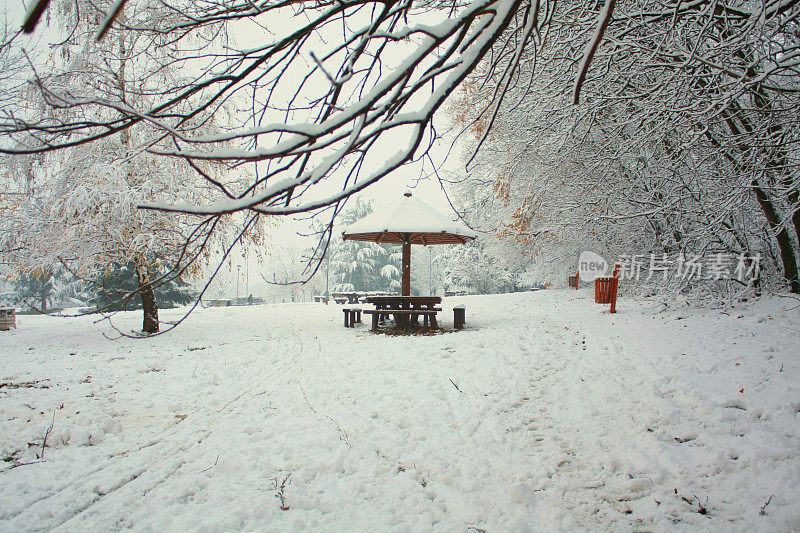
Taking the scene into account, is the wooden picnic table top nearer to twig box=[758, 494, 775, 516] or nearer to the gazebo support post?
the gazebo support post

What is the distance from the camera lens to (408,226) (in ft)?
29.8

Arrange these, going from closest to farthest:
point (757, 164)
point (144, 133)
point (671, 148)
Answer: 1. point (757, 164)
2. point (671, 148)
3. point (144, 133)

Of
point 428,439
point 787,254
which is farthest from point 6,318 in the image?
point 787,254

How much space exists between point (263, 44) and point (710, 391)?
489 cm

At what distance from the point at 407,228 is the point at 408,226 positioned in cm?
10

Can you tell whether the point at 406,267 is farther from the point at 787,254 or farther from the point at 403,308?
the point at 787,254

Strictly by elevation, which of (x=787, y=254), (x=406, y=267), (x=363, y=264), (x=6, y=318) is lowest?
(x=6, y=318)

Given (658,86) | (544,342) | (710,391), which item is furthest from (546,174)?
(710,391)

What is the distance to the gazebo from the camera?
9078 millimetres

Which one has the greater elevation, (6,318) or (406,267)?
(406,267)

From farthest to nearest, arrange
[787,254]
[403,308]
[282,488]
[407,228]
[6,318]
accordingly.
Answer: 1. [6,318]
2. [403,308]
3. [407,228]
4. [787,254]
5. [282,488]

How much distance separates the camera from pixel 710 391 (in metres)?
3.99

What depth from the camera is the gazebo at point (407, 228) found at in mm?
9078

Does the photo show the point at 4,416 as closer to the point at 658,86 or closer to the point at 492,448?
the point at 492,448
